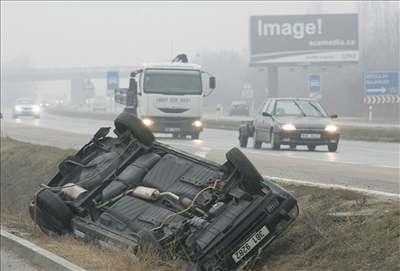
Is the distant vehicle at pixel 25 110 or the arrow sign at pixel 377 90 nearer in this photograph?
the arrow sign at pixel 377 90

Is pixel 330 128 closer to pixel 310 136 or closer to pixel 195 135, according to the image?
pixel 310 136

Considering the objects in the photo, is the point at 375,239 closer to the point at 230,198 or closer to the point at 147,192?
the point at 230,198

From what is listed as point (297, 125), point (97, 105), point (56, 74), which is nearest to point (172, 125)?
point (297, 125)

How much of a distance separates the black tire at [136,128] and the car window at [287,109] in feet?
43.2

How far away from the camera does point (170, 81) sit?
2948cm

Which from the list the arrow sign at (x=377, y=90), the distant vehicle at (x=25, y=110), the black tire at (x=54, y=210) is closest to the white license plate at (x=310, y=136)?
the black tire at (x=54, y=210)

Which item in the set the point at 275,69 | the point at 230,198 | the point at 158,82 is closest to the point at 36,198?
the point at 230,198

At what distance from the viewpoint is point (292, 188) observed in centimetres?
1087

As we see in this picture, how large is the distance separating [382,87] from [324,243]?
1723 inches

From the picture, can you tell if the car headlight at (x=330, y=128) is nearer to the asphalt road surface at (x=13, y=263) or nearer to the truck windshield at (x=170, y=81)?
the truck windshield at (x=170, y=81)

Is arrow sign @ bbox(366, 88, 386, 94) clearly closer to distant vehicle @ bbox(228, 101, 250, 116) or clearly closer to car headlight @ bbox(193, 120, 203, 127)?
car headlight @ bbox(193, 120, 203, 127)

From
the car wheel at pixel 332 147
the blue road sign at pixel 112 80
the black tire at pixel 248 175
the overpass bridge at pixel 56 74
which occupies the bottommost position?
the car wheel at pixel 332 147

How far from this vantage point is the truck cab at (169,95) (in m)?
29.5

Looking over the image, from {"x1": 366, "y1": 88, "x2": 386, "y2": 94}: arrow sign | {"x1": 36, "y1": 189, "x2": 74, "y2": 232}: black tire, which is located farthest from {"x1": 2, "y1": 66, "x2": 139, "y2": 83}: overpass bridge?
{"x1": 36, "y1": 189, "x2": 74, "y2": 232}: black tire
